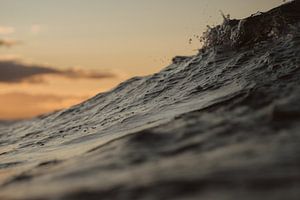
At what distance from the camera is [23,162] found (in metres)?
5.88

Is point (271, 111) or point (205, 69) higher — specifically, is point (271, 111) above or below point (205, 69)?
below

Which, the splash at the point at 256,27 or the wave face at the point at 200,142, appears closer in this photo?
the wave face at the point at 200,142

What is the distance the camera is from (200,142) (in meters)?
4.02

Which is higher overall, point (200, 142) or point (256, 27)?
point (256, 27)

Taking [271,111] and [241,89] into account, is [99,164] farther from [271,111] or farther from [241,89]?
[241,89]

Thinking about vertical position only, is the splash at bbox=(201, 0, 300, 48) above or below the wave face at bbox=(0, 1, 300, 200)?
above

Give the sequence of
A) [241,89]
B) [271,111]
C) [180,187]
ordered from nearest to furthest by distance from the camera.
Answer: [180,187], [271,111], [241,89]

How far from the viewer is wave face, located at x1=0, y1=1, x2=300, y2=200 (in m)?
3.04

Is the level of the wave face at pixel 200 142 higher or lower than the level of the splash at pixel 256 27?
lower

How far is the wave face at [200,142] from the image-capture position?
304cm

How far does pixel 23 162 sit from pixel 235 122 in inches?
106

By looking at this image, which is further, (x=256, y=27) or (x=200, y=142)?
(x=256, y=27)

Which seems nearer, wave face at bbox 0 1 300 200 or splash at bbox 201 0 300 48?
wave face at bbox 0 1 300 200

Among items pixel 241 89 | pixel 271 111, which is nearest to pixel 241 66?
pixel 241 89
